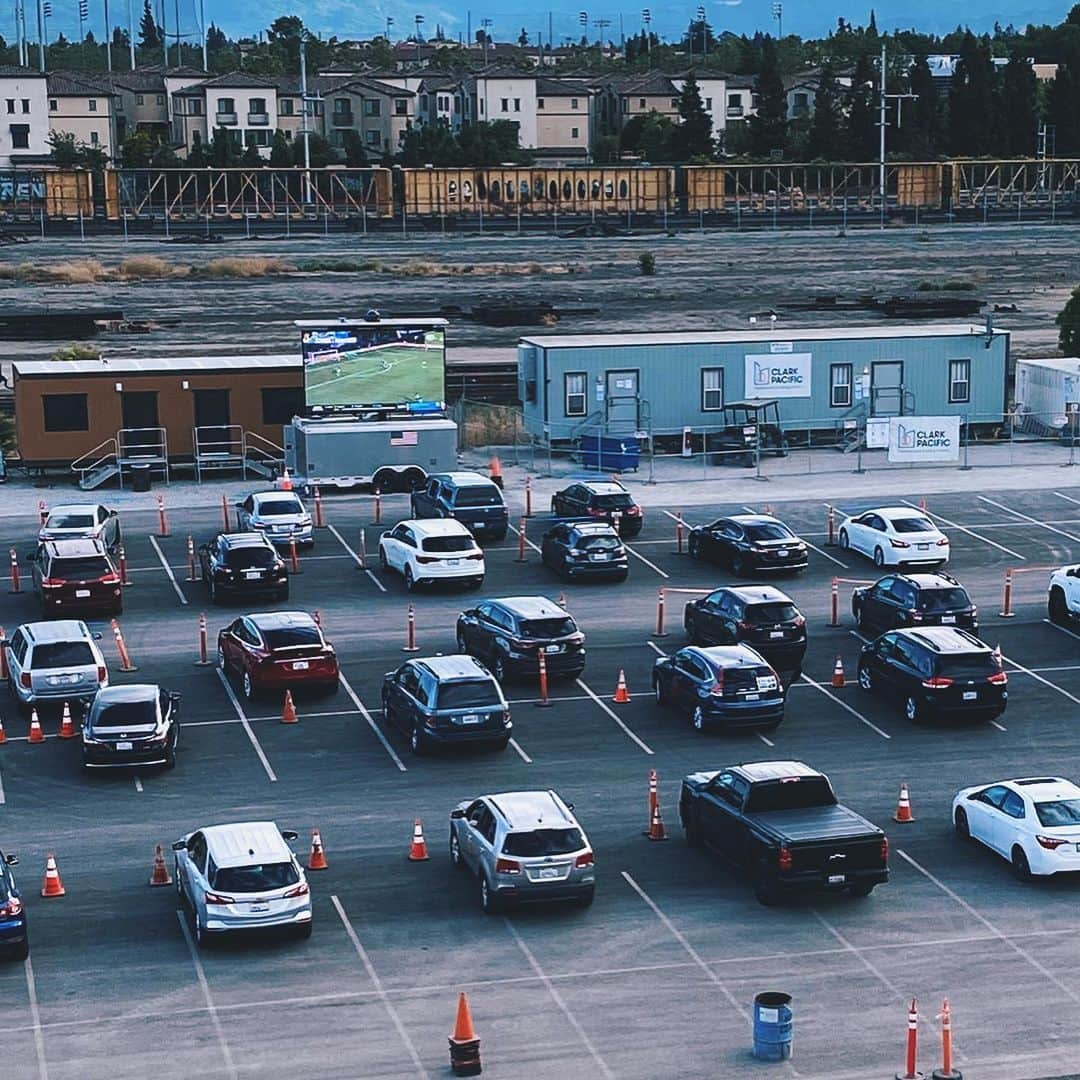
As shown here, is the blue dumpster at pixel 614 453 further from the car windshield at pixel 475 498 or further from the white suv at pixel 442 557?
the white suv at pixel 442 557

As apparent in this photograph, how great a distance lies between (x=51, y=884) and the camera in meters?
26.3

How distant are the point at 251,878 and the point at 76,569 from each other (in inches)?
732

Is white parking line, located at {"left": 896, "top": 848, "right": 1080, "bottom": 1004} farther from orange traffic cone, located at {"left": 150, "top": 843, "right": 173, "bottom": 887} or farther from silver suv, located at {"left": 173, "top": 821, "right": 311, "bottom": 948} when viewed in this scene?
orange traffic cone, located at {"left": 150, "top": 843, "right": 173, "bottom": 887}

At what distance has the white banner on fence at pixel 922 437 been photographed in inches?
2282

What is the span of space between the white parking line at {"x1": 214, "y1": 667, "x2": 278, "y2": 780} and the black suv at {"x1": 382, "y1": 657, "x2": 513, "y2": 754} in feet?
7.42

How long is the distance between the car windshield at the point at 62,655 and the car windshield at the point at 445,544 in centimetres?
1015

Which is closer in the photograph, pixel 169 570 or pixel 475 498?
pixel 169 570

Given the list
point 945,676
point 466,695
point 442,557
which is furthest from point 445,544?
point 945,676

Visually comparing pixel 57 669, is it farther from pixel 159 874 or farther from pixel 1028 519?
pixel 1028 519

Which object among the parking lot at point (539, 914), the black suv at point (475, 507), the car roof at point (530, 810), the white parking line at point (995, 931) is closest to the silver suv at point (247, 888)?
the parking lot at point (539, 914)

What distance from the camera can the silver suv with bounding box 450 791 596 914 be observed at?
2512cm

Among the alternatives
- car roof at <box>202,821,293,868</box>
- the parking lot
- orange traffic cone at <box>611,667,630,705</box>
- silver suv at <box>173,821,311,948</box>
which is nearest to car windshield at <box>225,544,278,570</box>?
the parking lot

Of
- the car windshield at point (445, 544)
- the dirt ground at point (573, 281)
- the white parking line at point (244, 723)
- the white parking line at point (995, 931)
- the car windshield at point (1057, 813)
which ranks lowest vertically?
the white parking line at point (995, 931)

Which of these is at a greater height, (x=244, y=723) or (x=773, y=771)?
(x=773, y=771)
